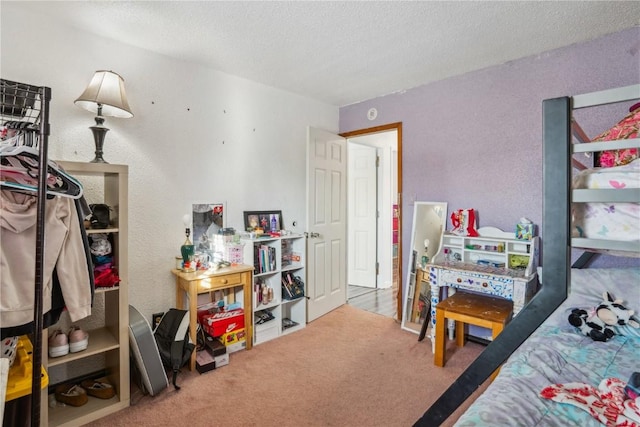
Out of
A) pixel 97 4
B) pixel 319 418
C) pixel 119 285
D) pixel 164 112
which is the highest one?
pixel 97 4

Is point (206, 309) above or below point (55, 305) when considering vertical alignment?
below

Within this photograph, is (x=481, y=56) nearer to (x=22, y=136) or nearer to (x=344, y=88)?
(x=344, y=88)

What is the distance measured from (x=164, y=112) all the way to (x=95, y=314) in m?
1.56

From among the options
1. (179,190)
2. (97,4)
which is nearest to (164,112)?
(179,190)

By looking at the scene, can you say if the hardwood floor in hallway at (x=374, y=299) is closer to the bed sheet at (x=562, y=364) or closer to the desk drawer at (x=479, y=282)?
the desk drawer at (x=479, y=282)

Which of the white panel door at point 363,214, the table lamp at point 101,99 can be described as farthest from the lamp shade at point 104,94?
the white panel door at point 363,214

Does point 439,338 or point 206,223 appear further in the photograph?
point 206,223

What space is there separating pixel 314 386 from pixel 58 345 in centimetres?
152

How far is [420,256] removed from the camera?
3.11 meters

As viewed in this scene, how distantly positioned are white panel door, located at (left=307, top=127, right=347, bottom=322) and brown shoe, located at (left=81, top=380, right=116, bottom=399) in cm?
173

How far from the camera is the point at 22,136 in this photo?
5.37ft

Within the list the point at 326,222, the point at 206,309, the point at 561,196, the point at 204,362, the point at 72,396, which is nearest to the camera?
the point at 561,196

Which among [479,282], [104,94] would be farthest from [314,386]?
[104,94]

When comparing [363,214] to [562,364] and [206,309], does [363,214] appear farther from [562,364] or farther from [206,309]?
[562,364]
